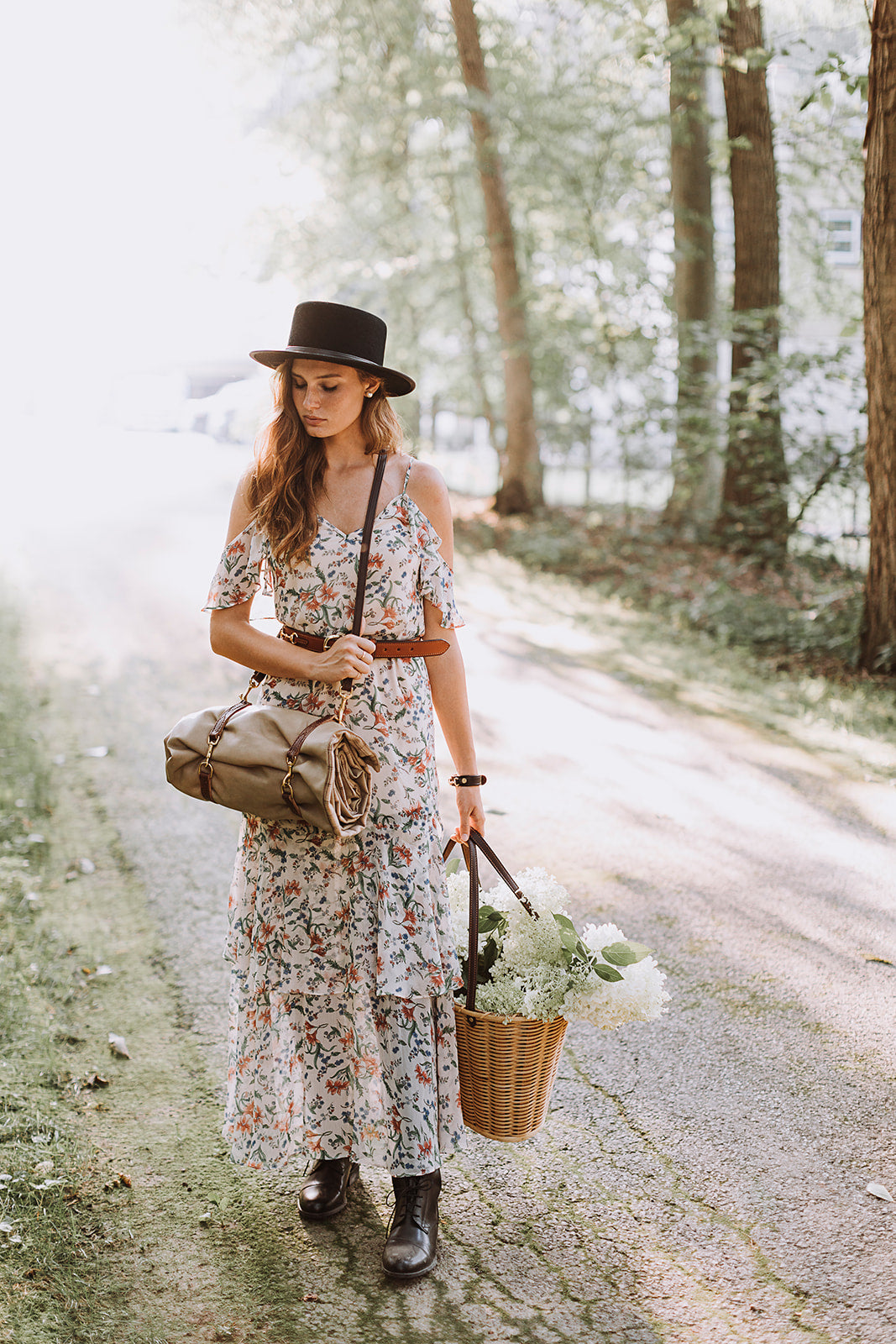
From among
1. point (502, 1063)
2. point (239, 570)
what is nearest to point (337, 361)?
point (239, 570)

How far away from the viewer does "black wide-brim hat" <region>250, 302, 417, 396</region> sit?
2568 mm

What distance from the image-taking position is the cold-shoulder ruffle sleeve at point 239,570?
265 cm

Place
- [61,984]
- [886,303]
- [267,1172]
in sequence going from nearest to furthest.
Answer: [267,1172], [61,984], [886,303]

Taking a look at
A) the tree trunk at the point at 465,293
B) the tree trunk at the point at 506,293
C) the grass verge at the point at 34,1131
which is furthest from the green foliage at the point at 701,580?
the grass verge at the point at 34,1131

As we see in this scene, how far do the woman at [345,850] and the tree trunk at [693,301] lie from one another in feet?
28.7

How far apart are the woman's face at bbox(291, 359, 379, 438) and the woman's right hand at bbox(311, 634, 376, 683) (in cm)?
51

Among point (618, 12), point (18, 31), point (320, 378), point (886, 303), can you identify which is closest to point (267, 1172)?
point (320, 378)

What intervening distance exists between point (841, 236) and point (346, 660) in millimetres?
18942

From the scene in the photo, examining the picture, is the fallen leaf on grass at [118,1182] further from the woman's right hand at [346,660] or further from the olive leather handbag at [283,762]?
the woman's right hand at [346,660]

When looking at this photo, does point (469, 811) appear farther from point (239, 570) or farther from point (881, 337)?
point (881, 337)

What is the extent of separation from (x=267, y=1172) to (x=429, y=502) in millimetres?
1856

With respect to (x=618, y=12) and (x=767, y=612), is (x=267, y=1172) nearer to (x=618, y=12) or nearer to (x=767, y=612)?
(x=767, y=612)

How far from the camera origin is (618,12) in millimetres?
11328

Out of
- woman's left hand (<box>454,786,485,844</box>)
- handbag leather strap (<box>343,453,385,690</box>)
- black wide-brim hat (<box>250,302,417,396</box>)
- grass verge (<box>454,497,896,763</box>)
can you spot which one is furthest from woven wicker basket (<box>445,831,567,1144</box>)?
grass verge (<box>454,497,896,763</box>)
